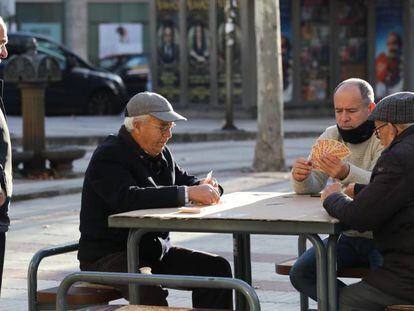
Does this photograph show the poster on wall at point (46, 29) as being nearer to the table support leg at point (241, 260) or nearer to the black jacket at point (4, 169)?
the table support leg at point (241, 260)

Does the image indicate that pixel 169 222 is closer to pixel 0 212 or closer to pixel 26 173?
pixel 0 212

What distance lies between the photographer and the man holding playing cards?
630 cm

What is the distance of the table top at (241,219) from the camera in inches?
222

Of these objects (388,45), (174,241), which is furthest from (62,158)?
(388,45)

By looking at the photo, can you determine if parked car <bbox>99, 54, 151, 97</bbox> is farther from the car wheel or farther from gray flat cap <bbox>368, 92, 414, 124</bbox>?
gray flat cap <bbox>368, 92, 414, 124</bbox>

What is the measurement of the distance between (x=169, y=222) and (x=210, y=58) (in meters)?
21.4


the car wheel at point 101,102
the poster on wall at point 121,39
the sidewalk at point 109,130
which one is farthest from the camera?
the poster on wall at point 121,39

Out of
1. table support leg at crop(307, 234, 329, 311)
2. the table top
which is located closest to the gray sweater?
the table top

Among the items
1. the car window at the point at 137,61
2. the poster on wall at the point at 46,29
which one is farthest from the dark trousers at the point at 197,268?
the poster on wall at the point at 46,29

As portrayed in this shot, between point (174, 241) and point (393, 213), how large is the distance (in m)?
5.74

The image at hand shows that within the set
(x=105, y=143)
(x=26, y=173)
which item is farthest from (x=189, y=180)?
(x=26, y=173)

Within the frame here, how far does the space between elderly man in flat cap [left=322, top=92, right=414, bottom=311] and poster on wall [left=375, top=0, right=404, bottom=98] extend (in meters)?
23.0

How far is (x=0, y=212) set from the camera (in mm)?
6129

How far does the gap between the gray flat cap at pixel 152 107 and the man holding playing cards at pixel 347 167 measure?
76 cm
